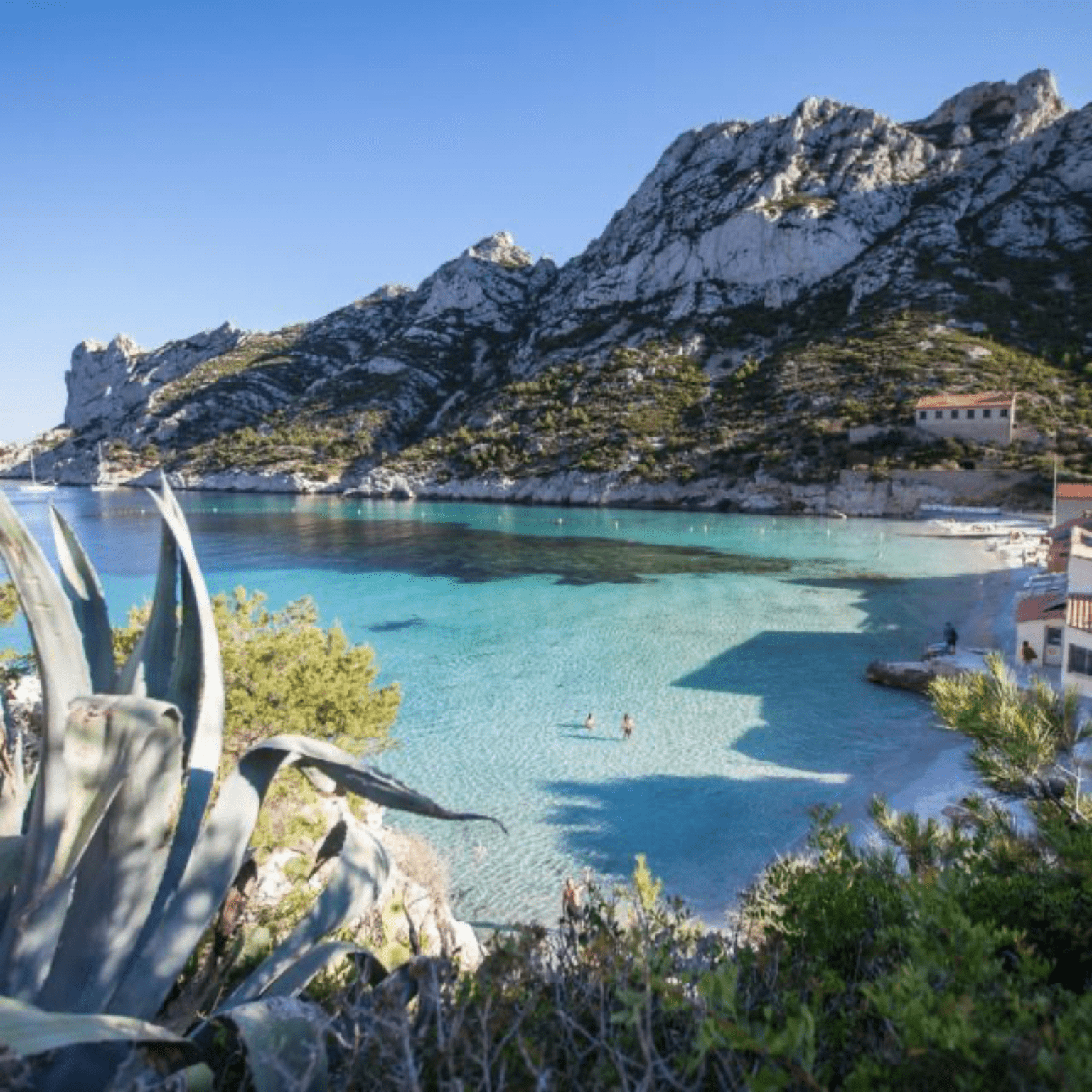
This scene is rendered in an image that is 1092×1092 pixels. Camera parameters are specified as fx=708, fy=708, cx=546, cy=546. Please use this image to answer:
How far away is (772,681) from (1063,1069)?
18.7 metres

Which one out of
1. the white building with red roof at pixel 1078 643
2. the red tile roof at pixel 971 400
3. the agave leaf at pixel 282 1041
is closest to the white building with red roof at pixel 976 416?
the red tile roof at pixel 971 400

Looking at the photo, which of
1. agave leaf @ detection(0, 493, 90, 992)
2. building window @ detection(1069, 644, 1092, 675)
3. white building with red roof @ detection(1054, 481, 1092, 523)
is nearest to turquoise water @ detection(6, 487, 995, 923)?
building window @ detection(1069, 644, 1092, 675)

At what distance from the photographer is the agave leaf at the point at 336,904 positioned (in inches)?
115

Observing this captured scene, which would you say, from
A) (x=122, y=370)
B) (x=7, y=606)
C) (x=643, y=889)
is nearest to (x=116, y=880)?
(x=643, y=889)

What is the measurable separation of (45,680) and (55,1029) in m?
1.30

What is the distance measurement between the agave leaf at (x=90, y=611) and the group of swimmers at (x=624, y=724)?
13624 millimetres

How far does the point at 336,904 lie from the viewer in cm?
321

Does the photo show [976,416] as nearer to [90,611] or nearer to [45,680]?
[90,611]

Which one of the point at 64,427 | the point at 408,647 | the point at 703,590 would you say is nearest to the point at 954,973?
the point at 408,647

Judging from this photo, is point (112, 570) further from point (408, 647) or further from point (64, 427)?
point (64, 427)

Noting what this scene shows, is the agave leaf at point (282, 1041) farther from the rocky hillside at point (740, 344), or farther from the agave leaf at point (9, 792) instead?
the rocky hillside at point (740, 344)

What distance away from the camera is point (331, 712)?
981cm

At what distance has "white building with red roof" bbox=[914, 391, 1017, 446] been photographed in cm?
5716

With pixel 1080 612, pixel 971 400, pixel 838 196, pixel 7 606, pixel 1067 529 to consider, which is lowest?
pixel 1080 612
